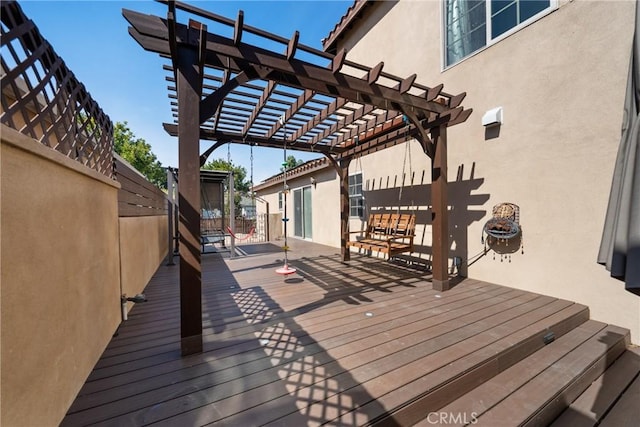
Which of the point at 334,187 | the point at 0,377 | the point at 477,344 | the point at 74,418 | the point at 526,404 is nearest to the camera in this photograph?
the point at 0,377

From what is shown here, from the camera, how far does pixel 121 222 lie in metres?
2.67

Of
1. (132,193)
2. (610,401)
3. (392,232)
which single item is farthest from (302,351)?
(392,232)

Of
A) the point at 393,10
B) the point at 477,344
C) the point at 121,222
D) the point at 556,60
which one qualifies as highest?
the point at 393,10

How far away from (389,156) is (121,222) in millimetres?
4984

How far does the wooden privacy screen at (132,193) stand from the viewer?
2.72 metres

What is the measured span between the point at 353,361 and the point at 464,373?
767 millimetres

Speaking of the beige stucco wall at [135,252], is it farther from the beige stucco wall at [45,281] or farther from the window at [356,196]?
the window at [356,196]

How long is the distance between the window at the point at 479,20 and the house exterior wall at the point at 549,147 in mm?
163

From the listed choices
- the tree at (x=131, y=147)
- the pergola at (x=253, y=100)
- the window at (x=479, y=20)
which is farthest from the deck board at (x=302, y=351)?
the tree at (x=131, y=147)

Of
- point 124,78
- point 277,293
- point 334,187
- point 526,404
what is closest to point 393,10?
point 334,187

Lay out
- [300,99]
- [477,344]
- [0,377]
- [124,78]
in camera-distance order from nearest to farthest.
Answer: [0,377] < [477,344] < [300,99] < [124,78]

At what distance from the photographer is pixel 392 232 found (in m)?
5.03

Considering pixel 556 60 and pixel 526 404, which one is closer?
pixel 526 404

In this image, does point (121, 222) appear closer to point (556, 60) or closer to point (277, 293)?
point (277, 293)
